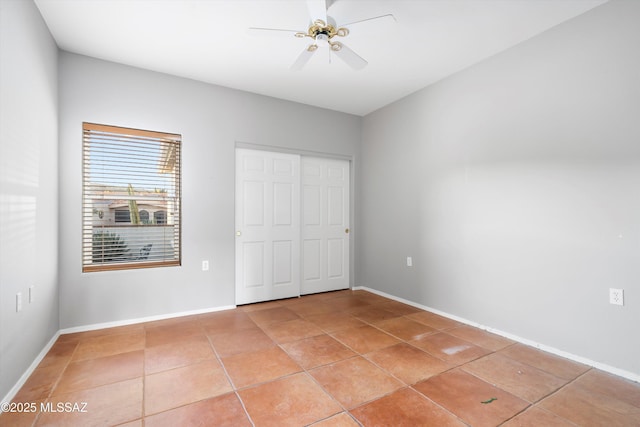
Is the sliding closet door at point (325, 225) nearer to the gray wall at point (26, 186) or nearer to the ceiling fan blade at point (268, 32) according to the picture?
the ceiling fan blade at point (268, 32)

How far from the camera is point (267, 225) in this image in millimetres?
4008

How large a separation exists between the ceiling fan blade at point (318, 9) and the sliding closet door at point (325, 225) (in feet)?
7.74

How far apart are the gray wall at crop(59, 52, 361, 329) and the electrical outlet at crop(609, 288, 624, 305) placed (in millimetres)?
3503

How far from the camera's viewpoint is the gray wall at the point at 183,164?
9.61 feet

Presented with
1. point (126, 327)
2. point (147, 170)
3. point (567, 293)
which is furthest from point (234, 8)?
point (567, 293)

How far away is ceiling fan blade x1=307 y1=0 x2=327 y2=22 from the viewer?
1.89 metres

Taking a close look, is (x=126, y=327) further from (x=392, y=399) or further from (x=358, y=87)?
(x=358, y=87)

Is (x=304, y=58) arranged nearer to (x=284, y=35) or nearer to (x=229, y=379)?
(x=284, y=35)

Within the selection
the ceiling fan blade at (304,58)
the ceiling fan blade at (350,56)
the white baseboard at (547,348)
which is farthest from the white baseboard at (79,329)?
the ceiling fan blade at (350,56)

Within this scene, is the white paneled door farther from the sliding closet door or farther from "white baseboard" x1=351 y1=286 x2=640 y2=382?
"white baseboard" x1=351 y1=286 x2=640 y2=382

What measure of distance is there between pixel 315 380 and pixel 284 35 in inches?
100

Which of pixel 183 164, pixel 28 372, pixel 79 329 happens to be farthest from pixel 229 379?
pixel 183 164

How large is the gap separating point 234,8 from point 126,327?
3.18 meters

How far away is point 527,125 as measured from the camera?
2707 millimetres
